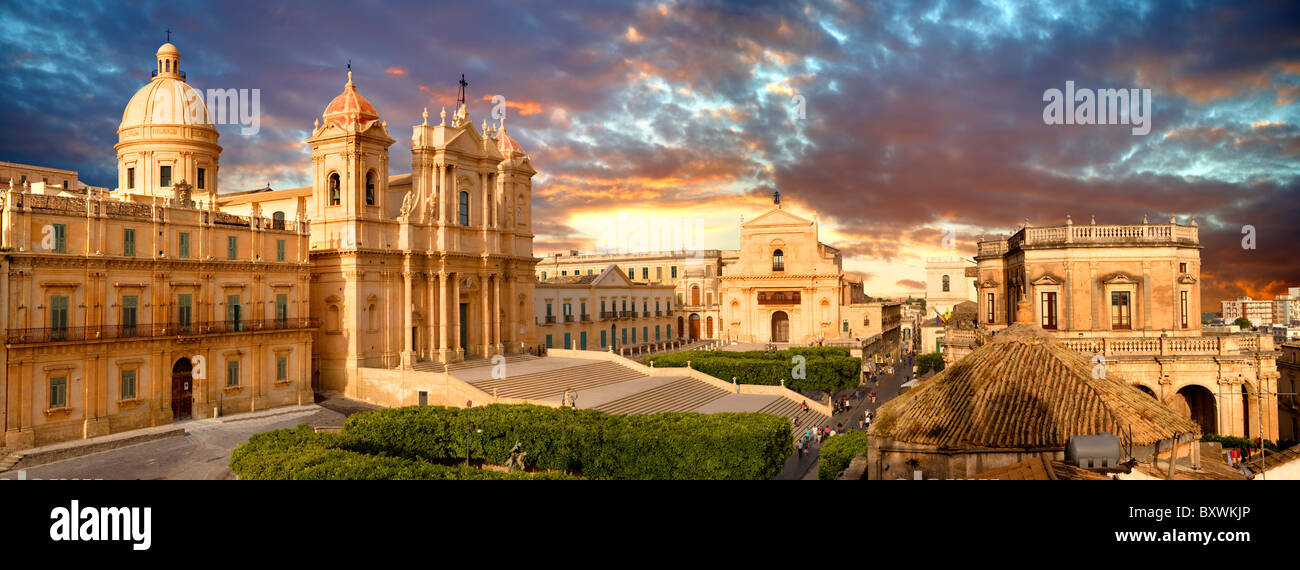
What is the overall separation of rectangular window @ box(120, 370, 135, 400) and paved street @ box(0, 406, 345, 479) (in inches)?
91.8

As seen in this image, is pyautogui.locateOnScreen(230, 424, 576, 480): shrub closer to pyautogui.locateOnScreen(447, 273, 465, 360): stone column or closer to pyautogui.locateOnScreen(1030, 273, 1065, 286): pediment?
pyautogui.locateOnScreen(447, 273, 465, 360): stone column

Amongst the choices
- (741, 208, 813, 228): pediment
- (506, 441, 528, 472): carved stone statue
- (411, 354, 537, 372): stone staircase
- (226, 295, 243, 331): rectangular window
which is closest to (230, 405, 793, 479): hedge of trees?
(506, 441, 528, 472): carved stone statue

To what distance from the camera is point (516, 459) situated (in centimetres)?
2597

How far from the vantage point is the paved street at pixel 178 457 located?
962 inches

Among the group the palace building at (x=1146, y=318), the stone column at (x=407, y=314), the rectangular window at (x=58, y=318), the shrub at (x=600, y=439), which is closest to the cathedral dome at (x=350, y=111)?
the stone column at (x=407, y=314)

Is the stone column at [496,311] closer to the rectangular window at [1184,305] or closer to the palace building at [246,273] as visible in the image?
the palace building at [246,273]

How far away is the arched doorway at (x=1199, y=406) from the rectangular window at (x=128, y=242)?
44.9m

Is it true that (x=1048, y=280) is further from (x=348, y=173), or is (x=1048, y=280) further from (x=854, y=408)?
(x=348, y=173)

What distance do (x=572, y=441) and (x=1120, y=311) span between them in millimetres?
27582

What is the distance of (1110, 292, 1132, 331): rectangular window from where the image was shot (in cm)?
3459

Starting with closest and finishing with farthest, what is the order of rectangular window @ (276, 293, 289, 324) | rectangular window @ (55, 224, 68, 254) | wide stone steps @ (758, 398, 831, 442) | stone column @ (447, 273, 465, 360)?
rectangular window @ (55, 224, 68, 254), rectangular window @ (276, 293, 289, 324), wide stone steps @ (758, 398, 831, 442), stone column @ (447, 273, 465, 360)

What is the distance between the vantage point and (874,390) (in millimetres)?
53500
